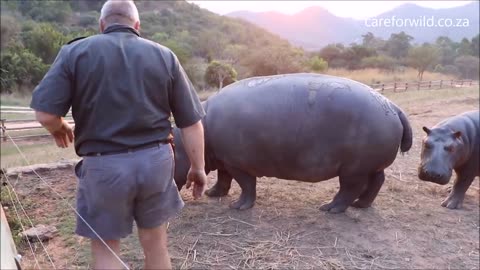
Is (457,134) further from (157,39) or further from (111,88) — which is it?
(157,39)

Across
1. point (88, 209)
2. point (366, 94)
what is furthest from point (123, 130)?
point (366, 94)

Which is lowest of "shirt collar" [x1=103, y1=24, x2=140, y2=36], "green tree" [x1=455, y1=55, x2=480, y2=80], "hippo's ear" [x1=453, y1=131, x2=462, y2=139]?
"green tree" [x1=455, y1=55, x2=480, y2=80]

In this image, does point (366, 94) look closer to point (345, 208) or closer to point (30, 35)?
point (345, 208)

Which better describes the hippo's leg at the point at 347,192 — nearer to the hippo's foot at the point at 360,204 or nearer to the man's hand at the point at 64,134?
the hippo's foot at the point at 360,204

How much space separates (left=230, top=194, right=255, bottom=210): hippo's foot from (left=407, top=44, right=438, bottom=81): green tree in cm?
3176

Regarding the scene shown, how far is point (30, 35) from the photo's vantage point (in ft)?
41.6

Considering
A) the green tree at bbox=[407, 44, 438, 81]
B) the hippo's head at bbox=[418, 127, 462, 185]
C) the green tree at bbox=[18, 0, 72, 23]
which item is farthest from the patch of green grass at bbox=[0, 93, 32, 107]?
the green tree at bbox=[407, 44, 438, 81]

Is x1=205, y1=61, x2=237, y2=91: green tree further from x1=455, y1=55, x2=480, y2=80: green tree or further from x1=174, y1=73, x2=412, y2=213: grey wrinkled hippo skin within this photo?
x1=455, y1=55, x2=480, y2=80: green tree

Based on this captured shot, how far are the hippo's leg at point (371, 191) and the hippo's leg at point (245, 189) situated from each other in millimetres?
1054

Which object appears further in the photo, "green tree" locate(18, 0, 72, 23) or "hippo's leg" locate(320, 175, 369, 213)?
"green tree" locate(18, 0, 72, 23)

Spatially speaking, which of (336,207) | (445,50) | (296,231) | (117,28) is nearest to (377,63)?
(445,50)

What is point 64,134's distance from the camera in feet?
7.29

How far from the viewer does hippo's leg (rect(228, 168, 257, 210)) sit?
176 inches

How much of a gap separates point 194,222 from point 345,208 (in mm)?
1471
